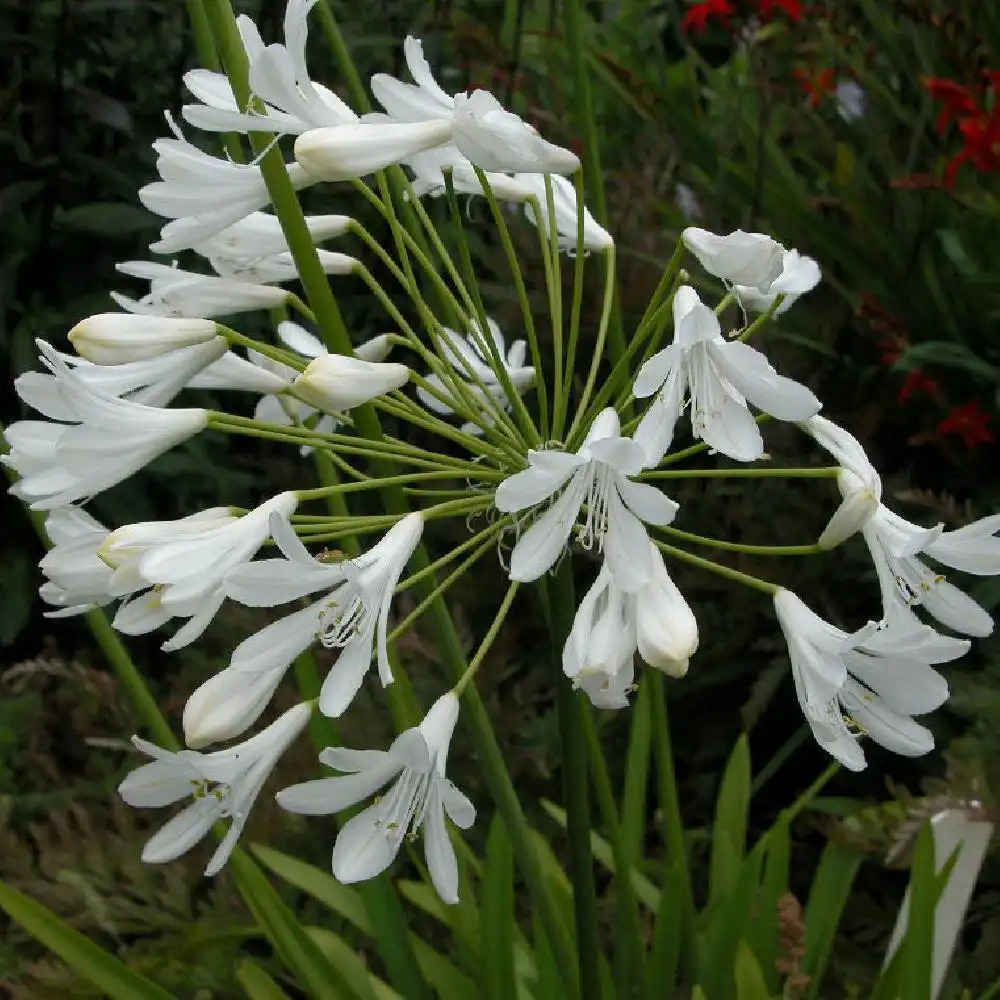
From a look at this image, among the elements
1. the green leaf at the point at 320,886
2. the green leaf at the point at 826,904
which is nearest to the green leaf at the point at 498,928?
the green leaf at the point at 320,886

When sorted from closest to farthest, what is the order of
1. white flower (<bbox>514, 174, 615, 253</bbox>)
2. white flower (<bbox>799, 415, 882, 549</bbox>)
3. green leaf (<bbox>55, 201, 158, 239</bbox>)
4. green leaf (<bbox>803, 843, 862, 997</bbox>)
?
white flower (<bbox>799, 415, 882, 549</bbox>) < white flower (<bbox>514, 174, 615, 253</bbox>) < green leaf (<bbox>803, 843, 862, 997</bbox>) < green leaf (<bbox>55, 201, 158, 239</bbox>)

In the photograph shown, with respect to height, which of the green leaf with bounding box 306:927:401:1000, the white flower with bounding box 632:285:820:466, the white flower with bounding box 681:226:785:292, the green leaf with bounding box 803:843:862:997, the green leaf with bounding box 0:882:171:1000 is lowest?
the green leaf with bounding box 306:927:401:1000

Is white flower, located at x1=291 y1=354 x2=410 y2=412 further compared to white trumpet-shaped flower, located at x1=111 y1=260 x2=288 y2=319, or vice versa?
white trumpet-shaped flower, located at x1=111 y1=260 x2=288 y2=319

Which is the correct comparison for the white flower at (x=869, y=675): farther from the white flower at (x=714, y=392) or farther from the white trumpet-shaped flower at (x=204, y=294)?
the white trumpet-shaped flower at (x=204, y=294)

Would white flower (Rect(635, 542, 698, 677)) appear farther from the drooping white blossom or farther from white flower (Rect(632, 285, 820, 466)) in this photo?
the drooping white blossom

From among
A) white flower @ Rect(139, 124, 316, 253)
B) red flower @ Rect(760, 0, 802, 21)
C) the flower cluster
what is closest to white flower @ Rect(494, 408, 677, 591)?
the flower cluster

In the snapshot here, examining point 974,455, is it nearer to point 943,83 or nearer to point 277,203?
point 943,83

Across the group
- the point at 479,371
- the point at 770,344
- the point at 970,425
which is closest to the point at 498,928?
the point at 479,371
